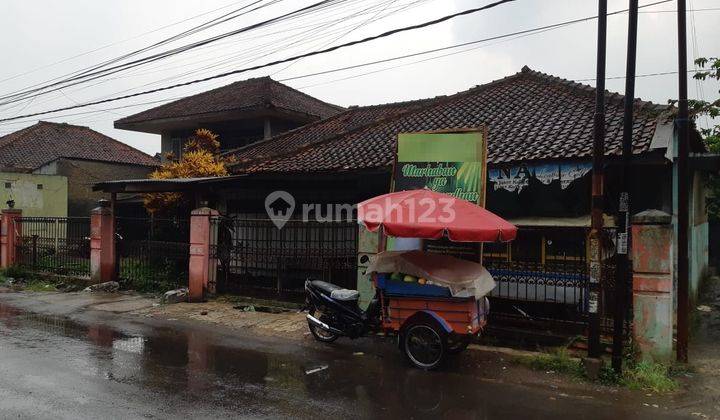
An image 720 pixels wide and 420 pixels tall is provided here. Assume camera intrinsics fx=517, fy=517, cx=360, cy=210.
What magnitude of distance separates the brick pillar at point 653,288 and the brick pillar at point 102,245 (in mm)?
11953

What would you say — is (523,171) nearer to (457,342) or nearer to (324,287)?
(457,342)

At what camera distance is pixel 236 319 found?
9.69 metres

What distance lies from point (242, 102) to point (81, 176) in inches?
445

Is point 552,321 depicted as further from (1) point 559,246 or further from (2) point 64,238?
(2) point 64,238

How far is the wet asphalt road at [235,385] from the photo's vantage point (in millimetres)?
5105

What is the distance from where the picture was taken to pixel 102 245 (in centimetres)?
1323

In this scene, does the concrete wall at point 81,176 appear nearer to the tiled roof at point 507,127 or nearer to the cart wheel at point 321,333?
the tiled roof at point 507,127

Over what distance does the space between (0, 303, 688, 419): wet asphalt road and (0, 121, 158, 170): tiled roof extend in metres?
20.7

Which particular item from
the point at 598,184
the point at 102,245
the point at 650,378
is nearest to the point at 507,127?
the point at 598,184

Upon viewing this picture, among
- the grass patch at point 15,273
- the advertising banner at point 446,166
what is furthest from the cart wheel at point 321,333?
the grass patch at point 15,273

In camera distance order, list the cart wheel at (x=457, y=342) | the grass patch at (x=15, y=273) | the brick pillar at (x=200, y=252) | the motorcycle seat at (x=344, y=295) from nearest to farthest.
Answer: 1. the cart wheel at (x=457, y=342)
2. the motorcycle seat at (x=344, y=295)
3. the brick pillar at (x=200, y=252)
4. the grass patch at (x=15, y=273)

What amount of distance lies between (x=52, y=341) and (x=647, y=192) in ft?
31.8

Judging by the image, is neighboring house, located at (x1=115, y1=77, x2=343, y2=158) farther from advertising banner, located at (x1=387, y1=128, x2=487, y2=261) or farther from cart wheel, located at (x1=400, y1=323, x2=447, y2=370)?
cart wheel, located at (x1=400, y1=323, x2=447, y2=370)

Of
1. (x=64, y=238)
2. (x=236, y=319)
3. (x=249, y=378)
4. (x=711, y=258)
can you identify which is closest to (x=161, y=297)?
(x=236, y=319)
